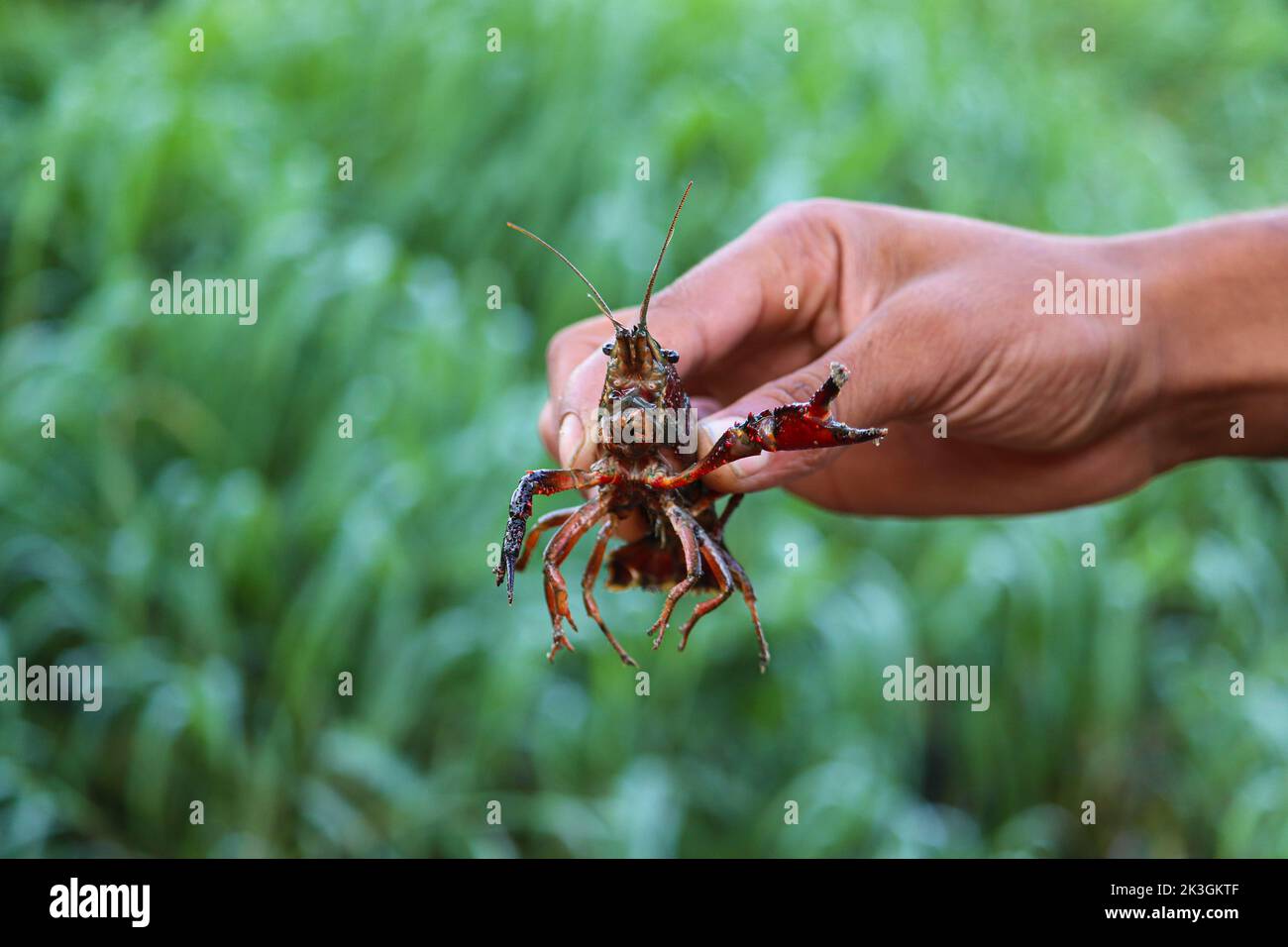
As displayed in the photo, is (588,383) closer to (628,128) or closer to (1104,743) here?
(1104,743)

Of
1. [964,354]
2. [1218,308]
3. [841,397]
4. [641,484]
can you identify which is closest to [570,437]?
[641,484]

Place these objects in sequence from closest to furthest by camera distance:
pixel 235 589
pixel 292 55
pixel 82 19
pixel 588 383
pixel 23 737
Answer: pixel 588 383 → pixel 23 737 → pixel 235 589 → pixel 292 55 → pixel 82 19

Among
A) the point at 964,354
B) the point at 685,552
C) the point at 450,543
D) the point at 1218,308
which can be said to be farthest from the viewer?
the point at 450,543

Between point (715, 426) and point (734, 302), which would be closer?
point (715, 426)

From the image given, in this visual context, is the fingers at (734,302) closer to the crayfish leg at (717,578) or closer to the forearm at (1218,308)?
the crayfish leg at (717,578)

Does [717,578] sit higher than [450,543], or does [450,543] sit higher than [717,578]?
[450,543]

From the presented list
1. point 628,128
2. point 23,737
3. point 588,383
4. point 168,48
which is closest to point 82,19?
point 168,48

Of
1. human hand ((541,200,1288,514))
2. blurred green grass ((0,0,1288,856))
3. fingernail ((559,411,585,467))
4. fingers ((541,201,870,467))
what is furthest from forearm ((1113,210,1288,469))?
blurred green grass ((0,0,1288,856))

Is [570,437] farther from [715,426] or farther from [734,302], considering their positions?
[734,302]
